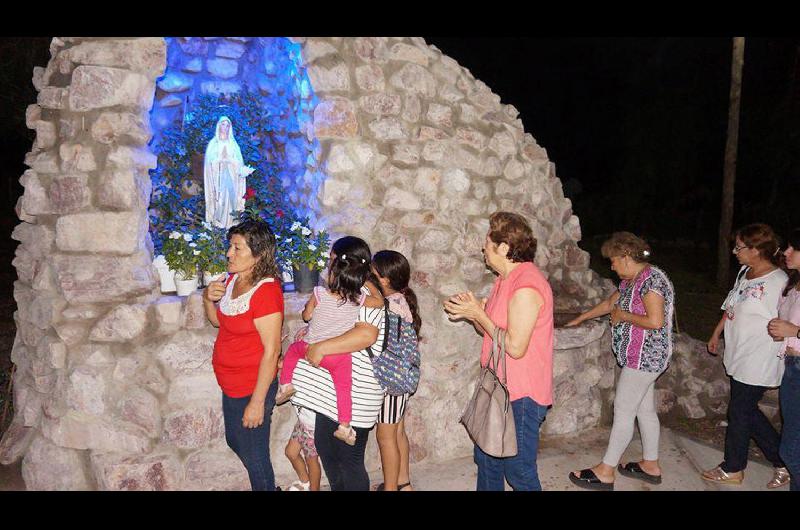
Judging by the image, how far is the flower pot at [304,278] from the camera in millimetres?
4020

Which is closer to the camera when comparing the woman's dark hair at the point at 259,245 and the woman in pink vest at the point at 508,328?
the woman in pink vest at the point at 508,328

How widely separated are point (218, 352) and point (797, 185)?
1717cm

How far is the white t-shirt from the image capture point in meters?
3.56

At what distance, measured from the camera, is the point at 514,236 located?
2.84 meters

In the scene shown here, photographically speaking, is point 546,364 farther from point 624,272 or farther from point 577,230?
point 577,230

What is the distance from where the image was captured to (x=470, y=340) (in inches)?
169

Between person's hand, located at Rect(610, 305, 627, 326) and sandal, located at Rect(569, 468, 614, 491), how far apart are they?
105 centimetres

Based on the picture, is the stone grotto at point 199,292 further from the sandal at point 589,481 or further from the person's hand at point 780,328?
the person's hand at point 780,328

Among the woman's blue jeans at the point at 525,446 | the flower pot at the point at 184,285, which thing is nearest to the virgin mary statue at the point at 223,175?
the flower pot at the point at 184,285

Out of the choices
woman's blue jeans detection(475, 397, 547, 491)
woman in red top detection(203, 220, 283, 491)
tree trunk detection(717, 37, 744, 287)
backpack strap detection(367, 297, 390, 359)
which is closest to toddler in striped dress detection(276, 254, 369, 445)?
backpack strap detection(367, 297, 390, 359)

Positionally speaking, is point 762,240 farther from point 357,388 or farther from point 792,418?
point 357,388

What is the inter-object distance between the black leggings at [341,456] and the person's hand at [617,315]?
5.83 ft

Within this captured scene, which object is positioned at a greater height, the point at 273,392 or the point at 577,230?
the point at 577,230
